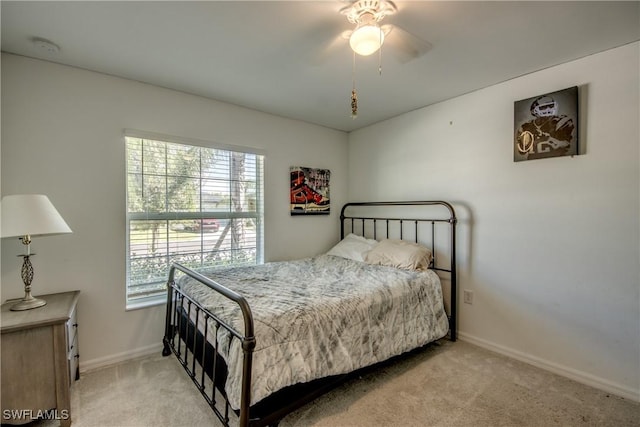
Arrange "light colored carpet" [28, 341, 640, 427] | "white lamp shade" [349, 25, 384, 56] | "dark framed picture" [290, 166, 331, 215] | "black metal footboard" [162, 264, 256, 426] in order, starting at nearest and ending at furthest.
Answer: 1. "black metal footboard" [162, 264, 256, 426]
2. "white lamp shade" [349, 25, 384, 56]
3. "light colored carpet" [28, 341, 640, 427]
4. "dark framed picture" [290, 166, 331, 215]

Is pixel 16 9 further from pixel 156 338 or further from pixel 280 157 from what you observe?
pixel 156 338

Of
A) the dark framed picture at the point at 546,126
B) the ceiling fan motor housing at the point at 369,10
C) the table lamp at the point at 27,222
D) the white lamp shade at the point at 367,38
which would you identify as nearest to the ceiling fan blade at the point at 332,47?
the ceiling fan motor housing at the point at 369,10

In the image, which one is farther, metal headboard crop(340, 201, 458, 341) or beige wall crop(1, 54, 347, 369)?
metal headboard crop(340, 201, 458, 341)

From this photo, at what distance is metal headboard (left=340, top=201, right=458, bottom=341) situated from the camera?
8.71 feet

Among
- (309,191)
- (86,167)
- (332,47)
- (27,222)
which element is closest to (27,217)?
Answer: (27,222)

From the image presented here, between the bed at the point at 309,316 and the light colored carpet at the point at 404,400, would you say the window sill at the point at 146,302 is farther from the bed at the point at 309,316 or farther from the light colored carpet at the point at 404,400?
the light colored carpet at the point at 404,400

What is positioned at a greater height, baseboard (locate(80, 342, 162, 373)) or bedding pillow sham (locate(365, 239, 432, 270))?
bedding pillow sham (locate(365, 239, 432, 270))

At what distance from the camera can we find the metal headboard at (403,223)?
105 inches

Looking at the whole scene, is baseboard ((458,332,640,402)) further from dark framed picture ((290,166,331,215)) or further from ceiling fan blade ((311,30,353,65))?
ceiling fan blade ((311,30,353,65))

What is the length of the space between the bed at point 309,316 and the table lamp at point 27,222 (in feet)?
2.56

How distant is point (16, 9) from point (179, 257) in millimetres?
1865

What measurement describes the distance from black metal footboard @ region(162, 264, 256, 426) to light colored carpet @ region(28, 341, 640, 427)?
0.14m

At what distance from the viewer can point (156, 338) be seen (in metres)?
2.45

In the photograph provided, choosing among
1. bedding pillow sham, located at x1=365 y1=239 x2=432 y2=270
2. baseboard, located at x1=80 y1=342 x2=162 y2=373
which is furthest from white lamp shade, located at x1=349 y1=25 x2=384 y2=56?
baseboard, located at x1=80 y1=342 x2=162 y2=373
